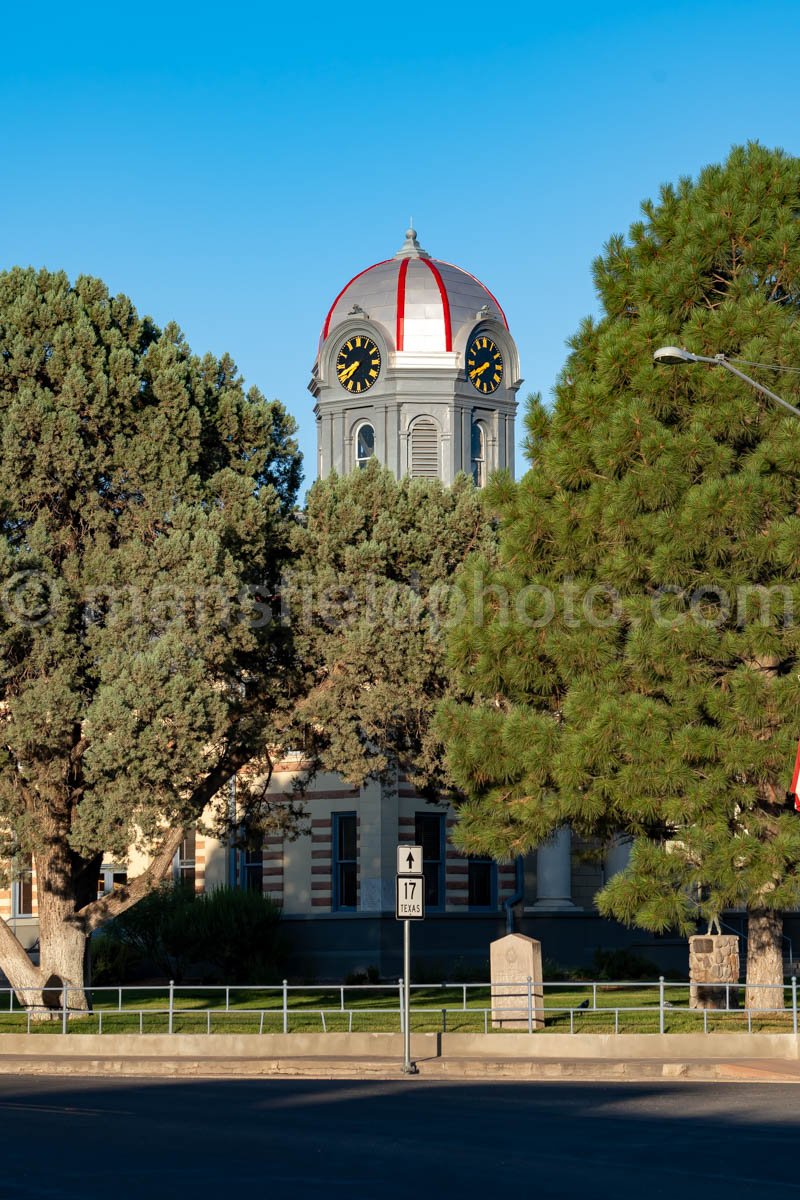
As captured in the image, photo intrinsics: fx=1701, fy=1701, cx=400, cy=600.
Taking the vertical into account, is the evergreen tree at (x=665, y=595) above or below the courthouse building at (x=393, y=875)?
above

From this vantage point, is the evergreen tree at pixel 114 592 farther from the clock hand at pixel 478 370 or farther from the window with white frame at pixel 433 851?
the clock hand at pixel 478 370

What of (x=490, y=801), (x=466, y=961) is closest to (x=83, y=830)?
(x=490, y=801)

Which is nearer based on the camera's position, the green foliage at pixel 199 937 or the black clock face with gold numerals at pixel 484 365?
the green foliage at pixel 199 937

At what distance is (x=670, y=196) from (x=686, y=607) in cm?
784

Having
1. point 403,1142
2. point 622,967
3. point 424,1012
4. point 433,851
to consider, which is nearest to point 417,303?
point 433,851

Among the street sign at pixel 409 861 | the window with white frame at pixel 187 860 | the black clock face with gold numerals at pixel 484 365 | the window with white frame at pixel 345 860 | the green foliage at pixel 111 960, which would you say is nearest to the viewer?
the street sign at pixel 409 861

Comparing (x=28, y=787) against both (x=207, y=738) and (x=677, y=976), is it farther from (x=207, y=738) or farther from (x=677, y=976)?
(x=677, y=976)

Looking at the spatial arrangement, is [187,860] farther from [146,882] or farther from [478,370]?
[146,882]

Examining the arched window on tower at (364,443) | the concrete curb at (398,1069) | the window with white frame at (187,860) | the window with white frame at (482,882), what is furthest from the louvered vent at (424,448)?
the concrete curb at (398,1069)

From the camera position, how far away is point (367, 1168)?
43.3 ft

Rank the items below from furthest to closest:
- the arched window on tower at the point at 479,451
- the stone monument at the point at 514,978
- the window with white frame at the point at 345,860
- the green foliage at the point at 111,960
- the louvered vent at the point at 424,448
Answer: the arched window on tower at the point at 479,451, the louvered vent at the point at 424,448, the window with white frame at the point at 345,860, the green foliage at the point at 111,960, the stone monument at the point at 514,978

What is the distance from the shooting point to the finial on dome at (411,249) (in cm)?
6378

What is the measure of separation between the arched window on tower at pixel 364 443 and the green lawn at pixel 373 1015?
25770 millimetres

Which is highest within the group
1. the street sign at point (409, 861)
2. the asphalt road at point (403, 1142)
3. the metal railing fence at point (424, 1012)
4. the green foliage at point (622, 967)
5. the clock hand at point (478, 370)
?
the clock hand at point (478, 370)
